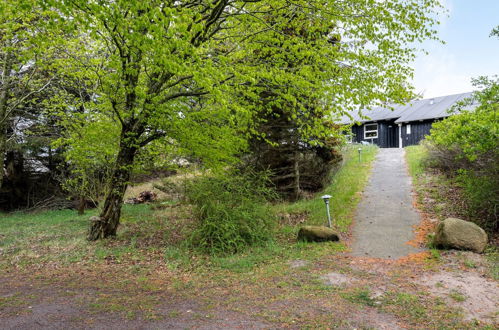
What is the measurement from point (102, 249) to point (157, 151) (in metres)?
3.01

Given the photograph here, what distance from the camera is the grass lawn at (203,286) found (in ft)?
13.8

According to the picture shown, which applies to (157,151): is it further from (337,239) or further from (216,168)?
(337,239)

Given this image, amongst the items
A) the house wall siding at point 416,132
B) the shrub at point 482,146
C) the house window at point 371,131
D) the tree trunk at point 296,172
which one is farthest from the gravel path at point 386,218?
the house window at point 371,131

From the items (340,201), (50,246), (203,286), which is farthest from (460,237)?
(50,246)

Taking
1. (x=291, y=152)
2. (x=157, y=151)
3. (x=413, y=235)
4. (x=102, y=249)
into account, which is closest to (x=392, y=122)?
(x=291, y=152)

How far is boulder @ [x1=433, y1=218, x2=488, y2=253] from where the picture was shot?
22.2 feet

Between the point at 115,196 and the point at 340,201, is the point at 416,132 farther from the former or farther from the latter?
the point at 115,196

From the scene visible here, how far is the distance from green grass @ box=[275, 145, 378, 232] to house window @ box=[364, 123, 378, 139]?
12676 millimetres

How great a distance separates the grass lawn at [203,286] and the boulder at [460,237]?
0.85 meters

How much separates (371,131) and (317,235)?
74.0 feet

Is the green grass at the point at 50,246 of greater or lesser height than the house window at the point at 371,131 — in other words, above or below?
below

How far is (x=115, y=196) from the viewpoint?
8.62 m

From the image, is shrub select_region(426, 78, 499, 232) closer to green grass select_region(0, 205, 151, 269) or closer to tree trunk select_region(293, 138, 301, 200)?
tree trunk select_region(293, 138, 301, 200)

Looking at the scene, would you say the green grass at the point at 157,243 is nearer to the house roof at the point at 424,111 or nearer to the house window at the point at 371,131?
the house roof at the point at 424,111
